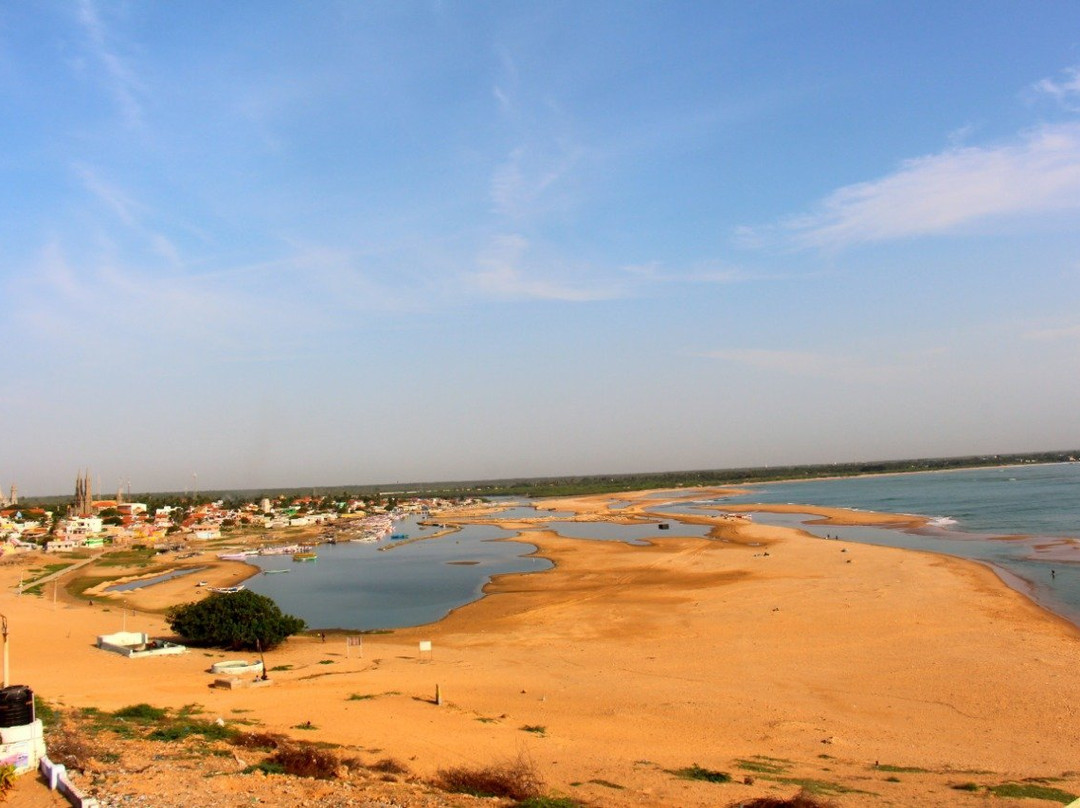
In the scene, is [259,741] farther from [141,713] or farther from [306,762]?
[141,713]

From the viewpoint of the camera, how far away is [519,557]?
6131cm

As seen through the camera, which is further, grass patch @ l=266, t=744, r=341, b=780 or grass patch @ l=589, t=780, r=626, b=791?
grass patch @ l=589, t=780, r=626, b=791

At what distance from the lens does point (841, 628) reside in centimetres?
2955

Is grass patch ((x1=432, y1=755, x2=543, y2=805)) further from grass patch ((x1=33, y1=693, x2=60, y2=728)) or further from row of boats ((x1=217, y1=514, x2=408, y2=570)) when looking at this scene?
row of boats ((x1=217, y1=514, x2=408, y2=570))

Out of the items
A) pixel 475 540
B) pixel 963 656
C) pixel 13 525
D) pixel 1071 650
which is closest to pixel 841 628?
pixel 963 656

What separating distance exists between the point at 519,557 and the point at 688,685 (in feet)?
131

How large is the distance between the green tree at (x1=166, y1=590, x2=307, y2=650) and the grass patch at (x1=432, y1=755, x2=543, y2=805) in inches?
726

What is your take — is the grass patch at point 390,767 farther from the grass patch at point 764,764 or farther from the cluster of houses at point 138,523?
the cluster of houses at point 138,523

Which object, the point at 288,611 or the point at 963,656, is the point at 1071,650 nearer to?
the point at 963,656

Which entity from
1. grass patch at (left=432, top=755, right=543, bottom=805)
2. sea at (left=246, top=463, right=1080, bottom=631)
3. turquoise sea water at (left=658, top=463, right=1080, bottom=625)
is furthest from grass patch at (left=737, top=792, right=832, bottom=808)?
turquoise sea water at (left=658, top=463, right=1080, bottom=625)

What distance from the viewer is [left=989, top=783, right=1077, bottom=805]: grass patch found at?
42.4 feet

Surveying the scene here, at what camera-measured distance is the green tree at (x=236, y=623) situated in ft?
97.1

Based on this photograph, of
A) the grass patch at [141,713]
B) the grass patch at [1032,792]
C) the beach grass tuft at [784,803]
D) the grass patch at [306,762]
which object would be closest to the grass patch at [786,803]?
the beach grass tuft at [784,803]

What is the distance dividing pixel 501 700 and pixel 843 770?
905 centimetres
